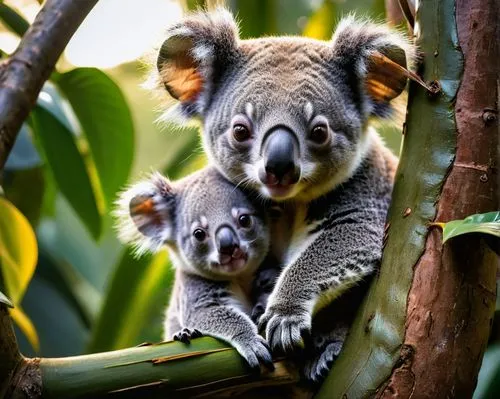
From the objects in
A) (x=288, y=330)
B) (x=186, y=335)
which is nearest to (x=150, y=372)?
(x=186, y=335)

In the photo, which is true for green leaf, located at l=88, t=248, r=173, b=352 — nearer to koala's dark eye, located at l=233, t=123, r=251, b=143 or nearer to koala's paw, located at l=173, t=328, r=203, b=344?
koala's dark eye, located at l=233, t=123, r=251, b=143

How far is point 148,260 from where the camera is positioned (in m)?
4.15

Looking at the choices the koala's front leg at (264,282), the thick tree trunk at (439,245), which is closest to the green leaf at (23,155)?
the koala's front leg at (264,282)

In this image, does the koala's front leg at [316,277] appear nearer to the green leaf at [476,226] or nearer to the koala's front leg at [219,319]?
the koala's front leg at [219,319]

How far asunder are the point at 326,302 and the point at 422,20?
0.93m

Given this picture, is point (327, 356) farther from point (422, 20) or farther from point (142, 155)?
point (142, 155)

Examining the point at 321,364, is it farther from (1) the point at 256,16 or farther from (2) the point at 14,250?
(1) the point at 256,16

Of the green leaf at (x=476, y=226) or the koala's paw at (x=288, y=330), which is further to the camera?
the koala's paw at (x=288, y=330)

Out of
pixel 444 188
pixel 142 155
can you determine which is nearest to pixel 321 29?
pixel 444 188

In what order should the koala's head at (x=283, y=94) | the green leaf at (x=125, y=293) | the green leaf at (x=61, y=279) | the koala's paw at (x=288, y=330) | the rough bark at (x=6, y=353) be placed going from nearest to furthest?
1. the rough bark at (x=6, y=353)
2. the koala's paw at (x=288, y=330)
3. the koala's head at (x=283, y=94)
4. the green leaf at (x=125, y=293)
5. the green leaf at (x=61, y=279)

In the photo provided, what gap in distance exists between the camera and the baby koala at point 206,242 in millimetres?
2639

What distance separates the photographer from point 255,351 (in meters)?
2.09

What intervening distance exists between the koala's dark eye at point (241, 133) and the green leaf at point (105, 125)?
76 cm

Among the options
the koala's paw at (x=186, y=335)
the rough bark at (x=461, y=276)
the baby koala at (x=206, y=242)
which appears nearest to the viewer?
the rough bark at (x=461, y=276)
